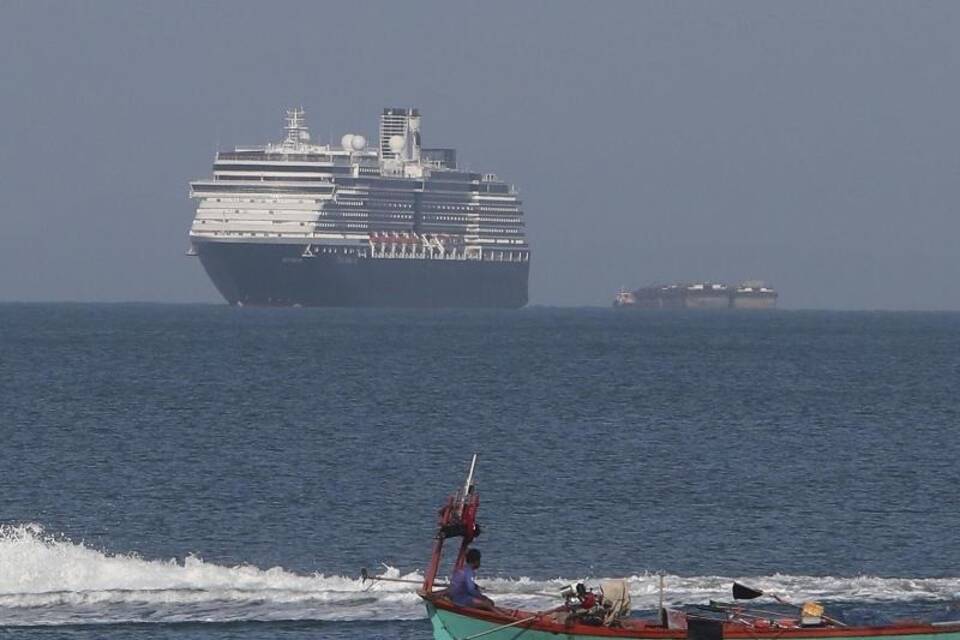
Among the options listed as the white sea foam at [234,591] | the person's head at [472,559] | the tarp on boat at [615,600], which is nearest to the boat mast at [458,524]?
the person's head at [472,559]

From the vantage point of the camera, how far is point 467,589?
1076 inches

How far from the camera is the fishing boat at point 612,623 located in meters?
26.3

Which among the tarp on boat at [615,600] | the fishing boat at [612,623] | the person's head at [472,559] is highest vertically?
the person's head at [472,559]

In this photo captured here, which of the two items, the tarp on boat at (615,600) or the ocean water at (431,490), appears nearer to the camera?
the tarp on boat at (615,600)

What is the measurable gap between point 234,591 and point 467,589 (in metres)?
6.78

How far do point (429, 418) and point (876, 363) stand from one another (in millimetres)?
54195

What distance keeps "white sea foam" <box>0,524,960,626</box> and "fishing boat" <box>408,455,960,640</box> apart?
353cm

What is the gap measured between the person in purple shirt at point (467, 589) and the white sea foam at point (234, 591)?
3.44m

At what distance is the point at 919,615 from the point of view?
105ft

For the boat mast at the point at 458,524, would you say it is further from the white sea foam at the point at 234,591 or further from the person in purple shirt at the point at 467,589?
the white sea foam at the point at 234,591

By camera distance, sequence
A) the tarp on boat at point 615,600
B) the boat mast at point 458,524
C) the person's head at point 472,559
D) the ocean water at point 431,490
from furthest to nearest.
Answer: the ocean water at point 431,490, the boat mast at point 458,524, the person's head at point 472,559, the tarp on boat at point 615,600

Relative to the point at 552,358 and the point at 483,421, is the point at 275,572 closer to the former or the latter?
the point at 483,421

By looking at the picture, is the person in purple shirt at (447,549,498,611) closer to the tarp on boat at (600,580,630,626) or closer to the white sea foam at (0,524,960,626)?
the tarp on boat at (600,580,630,626)

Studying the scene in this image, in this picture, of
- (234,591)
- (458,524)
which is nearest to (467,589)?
(458,524)
